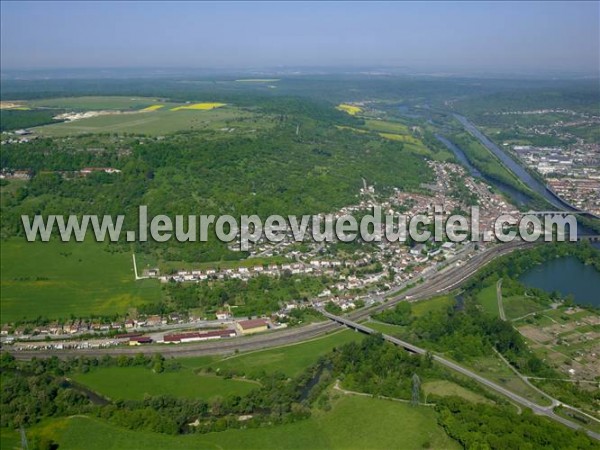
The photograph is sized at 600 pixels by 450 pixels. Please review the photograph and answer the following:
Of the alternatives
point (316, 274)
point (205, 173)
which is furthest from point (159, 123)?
point (316, 274)

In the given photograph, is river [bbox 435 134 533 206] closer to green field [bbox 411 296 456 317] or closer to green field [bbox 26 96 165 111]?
green field [bbox 411 296 456 317]

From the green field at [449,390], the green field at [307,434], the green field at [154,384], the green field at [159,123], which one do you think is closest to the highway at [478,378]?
the green field at [449,390]

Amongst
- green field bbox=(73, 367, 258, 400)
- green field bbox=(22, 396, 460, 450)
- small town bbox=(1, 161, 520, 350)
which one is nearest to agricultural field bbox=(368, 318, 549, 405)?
green field bbox=(22, 396, 460, 450)

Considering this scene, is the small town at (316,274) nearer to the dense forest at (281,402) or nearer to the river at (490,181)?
the river at (490,181)

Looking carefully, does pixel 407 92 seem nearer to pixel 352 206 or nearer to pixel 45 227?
pixel 352 206

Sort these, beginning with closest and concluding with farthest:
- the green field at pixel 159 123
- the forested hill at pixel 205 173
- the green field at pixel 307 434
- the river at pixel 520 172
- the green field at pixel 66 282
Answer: the green field at pixel 307 434
the green field at pixel 66 282
the forested hill at pixel 205 173
the river at pixel 520 172
the green field at pixel 159 123
